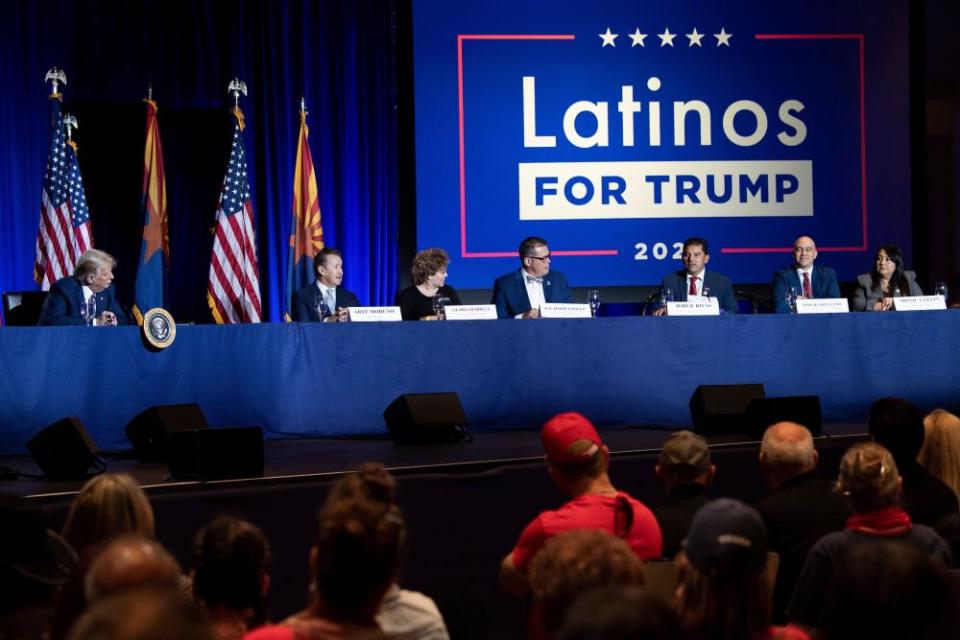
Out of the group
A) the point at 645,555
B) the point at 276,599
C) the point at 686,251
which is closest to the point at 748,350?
the point at 686,251

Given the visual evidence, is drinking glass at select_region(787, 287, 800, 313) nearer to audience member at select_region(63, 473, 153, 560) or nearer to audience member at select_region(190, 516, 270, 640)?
audience member at select_region(63, 473, 153, 560)

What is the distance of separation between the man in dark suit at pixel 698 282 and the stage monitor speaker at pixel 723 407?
5.27 ft

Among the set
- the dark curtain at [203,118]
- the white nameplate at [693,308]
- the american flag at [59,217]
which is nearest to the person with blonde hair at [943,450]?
the white nameplate at [693,308]

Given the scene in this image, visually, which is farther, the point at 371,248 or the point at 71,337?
the point at 371,248

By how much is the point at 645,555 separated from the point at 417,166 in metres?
6.19

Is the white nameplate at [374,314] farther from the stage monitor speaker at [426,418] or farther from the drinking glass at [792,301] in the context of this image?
the drinking glass at [792,301]

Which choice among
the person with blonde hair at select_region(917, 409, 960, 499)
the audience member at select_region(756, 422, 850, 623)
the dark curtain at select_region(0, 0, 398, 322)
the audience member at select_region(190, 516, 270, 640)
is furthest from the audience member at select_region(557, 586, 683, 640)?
the dark curtain at select_region(0, 0, 398, 322)

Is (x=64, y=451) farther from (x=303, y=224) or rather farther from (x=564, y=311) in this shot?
(x=303, y=224)

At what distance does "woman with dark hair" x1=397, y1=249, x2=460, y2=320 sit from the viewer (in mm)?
6965

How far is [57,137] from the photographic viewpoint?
799 cm

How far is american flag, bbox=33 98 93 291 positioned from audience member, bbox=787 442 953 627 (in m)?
6.22

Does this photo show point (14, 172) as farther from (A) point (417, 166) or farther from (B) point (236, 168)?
(A) point (417, 166)

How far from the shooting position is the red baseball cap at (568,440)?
115 inches

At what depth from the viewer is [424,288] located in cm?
704
